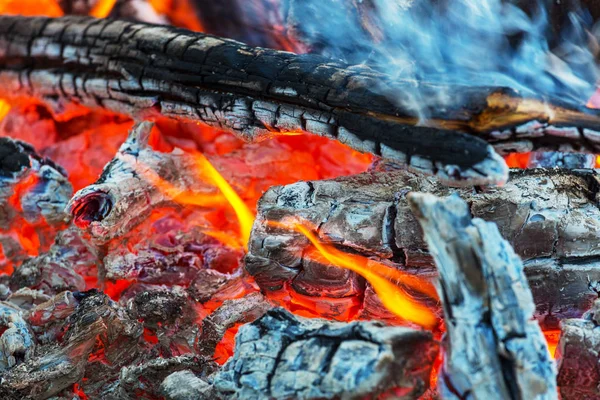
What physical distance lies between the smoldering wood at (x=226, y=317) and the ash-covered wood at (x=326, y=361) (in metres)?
0.40

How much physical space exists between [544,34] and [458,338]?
1188 millimetres

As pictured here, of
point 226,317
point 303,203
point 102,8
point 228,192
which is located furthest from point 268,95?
point 102,8

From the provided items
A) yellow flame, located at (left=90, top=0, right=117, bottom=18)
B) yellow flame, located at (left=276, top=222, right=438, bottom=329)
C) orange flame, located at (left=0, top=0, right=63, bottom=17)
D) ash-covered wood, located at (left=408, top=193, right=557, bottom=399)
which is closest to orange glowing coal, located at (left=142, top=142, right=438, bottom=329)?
yellow flame, located at (left=276, top=222, right=438, bottom=329)

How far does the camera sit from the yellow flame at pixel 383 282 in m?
1.62

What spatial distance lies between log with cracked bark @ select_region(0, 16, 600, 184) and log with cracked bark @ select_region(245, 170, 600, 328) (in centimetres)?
18

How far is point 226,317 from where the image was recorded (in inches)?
70.3

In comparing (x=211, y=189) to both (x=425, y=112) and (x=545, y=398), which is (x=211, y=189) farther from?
(x=545, y=398)

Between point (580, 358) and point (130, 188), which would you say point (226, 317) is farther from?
point (580, 358)

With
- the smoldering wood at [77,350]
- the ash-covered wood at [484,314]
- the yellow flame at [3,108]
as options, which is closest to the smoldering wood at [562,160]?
the ash-covered wood at [484,314]

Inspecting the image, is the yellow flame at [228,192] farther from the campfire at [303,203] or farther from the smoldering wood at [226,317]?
the smoldering wood at [226,317]

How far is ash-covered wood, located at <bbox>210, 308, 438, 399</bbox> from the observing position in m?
1.21

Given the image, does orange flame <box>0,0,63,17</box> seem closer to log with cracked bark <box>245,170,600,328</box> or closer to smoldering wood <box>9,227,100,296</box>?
smoldering wood <box>9,227,100,296</box>

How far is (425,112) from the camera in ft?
4.84

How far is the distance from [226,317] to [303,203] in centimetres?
40
